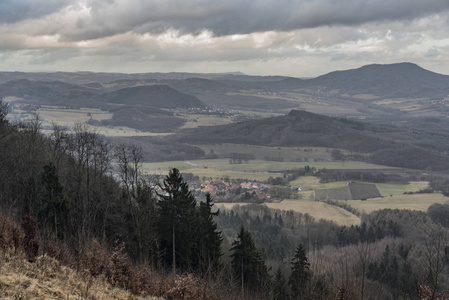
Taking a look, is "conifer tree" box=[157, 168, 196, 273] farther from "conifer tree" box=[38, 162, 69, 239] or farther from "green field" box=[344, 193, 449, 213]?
"green field" box=[344, 193, 449, 213]

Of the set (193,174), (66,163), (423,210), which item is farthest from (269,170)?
(66,163)

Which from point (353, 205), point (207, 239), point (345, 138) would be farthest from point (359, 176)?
point (207, 239)

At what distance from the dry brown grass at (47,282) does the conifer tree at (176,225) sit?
14.9m

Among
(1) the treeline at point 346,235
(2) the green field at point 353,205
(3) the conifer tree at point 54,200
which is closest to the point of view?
(3) the conifer tree at point 54,200

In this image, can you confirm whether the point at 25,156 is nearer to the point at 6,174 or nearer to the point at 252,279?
the point at 6,174

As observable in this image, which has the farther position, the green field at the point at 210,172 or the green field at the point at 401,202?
the green field at the point at 210,172

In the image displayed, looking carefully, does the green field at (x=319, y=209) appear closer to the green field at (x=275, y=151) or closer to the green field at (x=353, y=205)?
the green field at (x=353, y=205)

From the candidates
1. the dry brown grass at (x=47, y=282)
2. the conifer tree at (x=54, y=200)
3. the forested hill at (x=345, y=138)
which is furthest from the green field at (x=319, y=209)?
the forested hill at (x=345, y=138)

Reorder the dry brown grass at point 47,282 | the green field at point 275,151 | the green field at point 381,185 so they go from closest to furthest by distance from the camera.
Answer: the dry brown grass at point 47,282 < the green field at point 381,185 < the green field at point 275,151

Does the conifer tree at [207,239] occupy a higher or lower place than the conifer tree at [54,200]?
lower

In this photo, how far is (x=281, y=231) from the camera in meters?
64.1

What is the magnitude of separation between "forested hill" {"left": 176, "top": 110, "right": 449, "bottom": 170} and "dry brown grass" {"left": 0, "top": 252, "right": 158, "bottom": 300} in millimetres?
142052

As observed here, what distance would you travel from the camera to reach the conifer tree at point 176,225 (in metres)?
27.4

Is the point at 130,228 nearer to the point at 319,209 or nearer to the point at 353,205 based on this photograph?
the point at 319,209
